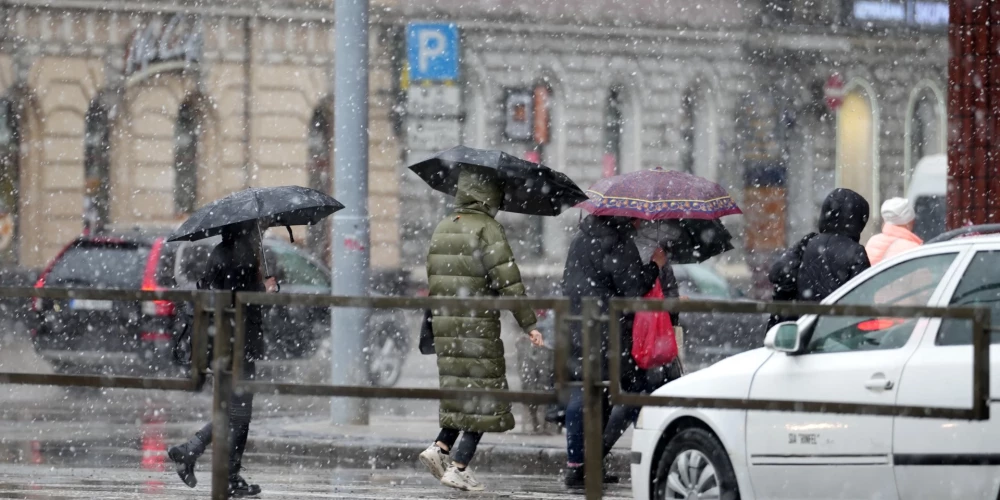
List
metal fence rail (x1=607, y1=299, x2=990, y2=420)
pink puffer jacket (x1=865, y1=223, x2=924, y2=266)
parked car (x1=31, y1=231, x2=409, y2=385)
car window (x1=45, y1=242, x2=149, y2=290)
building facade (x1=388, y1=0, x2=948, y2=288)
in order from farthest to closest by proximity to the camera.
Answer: building facade (x1=388, y1=0, x2=948, y2=288) < car window (x1=45, y1=242, x2=149, y2=290) < parked car (x1=31, y1=231, x2=409, y2=385) < pink puffer jacket (x1=865, y1=223, x2=924, y2=266) < metal fence rail (x1=607, y1=299, x2=990, y2=420)

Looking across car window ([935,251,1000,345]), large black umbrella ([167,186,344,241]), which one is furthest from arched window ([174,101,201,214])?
car window ([935,251,1000,345])

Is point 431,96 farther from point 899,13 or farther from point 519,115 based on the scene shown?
point 899,13

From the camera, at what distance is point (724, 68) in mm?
34031

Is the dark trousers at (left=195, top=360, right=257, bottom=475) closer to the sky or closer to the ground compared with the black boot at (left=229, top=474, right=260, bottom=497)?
closer to the sky

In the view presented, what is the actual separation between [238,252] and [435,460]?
149cm

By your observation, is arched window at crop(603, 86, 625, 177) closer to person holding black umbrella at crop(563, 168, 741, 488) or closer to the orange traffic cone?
the orange traffic cone

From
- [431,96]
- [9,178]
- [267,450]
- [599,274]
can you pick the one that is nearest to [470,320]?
[599,274]

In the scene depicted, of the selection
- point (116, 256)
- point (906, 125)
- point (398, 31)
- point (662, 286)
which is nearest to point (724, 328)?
point (116, 256)

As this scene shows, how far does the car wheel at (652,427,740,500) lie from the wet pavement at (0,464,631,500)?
1528 mm

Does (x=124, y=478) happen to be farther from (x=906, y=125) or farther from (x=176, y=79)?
(x=906, y=125)

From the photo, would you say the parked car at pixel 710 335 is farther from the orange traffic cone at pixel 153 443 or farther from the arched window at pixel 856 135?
the arched window at pixel 856 135

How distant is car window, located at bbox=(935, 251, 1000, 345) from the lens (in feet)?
20.9

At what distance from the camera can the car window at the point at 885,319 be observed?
22.0ft

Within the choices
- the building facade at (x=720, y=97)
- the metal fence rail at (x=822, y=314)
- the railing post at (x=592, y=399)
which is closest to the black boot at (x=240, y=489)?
the railing post at (x=592, y=399)
